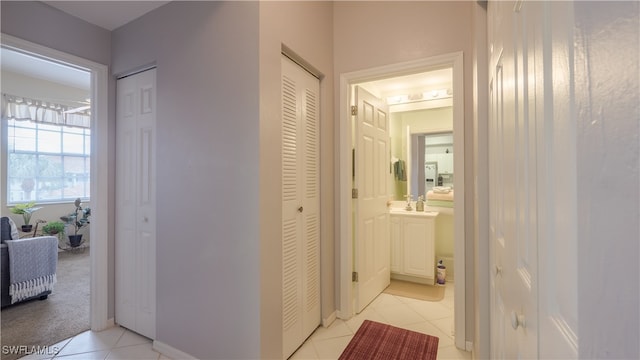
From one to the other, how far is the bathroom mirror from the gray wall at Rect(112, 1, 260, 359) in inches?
100.0

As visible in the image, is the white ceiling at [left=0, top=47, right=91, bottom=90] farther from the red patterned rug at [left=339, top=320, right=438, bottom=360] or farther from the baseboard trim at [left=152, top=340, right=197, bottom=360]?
the red patterned rug at [left=339, top=320, right=438, bottom=360]

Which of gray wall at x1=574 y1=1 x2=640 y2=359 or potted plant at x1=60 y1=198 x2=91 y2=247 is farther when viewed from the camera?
potted plant at x1=60 y1=198 x2=91 y2=247

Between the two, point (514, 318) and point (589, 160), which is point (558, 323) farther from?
point (514, 318)

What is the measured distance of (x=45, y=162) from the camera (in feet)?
15.7

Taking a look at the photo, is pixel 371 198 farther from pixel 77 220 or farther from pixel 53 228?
pixel 77 220

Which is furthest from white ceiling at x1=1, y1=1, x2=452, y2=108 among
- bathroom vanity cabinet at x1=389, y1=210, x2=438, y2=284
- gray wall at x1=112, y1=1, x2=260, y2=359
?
bathroom vanity cabinet at x1=389, y1=210, x2=438, y2=284

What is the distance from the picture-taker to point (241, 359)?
1.54 m

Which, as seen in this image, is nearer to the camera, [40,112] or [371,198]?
[371,198]

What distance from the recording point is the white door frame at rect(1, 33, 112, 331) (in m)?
2.15

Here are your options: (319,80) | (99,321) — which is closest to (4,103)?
(99,321)

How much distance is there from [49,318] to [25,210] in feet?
10.4

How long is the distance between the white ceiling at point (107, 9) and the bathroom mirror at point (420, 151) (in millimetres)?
2965

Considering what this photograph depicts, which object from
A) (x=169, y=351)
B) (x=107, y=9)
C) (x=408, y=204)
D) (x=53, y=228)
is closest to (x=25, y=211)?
(x=53, y=228)

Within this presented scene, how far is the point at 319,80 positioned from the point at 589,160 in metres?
2.19
